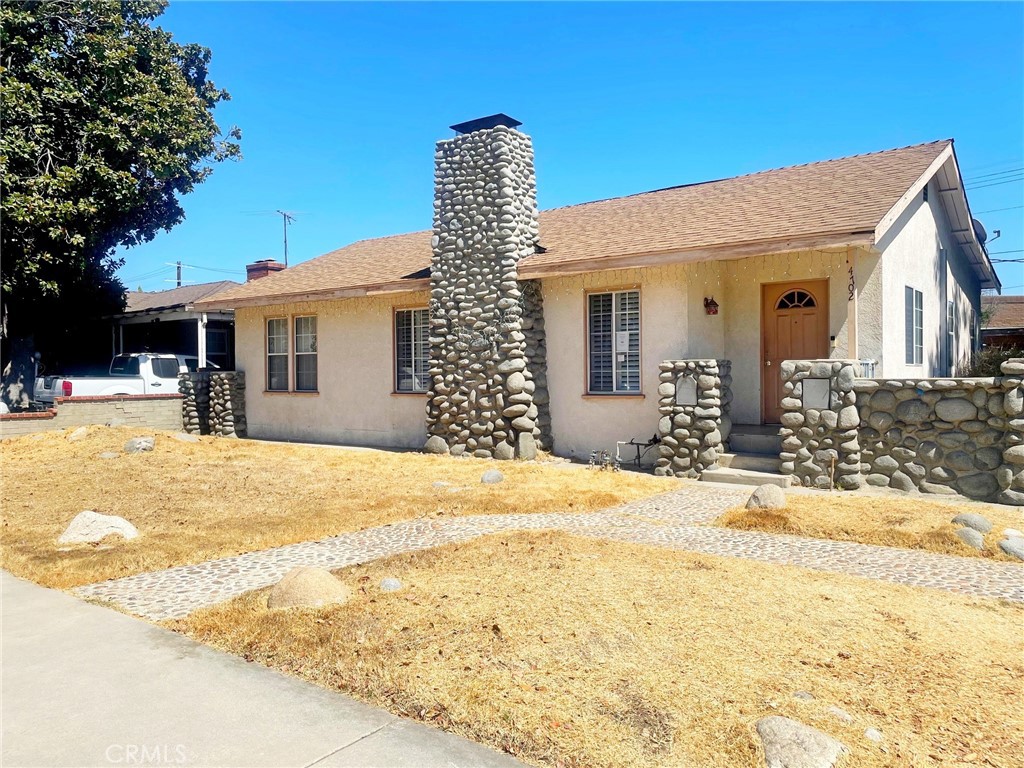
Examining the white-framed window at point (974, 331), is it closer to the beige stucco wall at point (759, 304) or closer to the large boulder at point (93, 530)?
the beige stucco wall at point (759, 304)

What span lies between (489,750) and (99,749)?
1.63m

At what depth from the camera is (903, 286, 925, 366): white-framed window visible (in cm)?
1183

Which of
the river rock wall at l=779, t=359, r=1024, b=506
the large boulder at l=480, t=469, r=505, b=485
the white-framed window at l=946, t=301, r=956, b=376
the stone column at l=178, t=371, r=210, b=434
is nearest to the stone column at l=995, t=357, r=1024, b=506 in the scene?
the river rock wall at l=779, t=359, r=1024, b=506

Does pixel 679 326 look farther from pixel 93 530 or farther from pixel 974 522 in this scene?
pixel 93 530

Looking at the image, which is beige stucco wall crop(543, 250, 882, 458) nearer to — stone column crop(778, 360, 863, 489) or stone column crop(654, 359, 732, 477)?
stone column crop(654, 359, 732, 477)

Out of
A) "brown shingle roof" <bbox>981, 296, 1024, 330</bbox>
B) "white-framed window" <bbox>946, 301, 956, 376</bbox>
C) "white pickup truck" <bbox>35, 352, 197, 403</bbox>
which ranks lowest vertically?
"white pickup truck" <bbox>35, 352, 197, 403</bbox>

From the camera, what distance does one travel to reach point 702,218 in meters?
12.3

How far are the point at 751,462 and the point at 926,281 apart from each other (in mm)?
5370

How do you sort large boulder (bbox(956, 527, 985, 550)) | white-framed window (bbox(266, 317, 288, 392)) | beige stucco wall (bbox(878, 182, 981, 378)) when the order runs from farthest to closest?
white-framed window (bbox(266, 317, 288, 392)) → beige stucco wall (bbox(878, 182, 981, 378)) → large boulder (bbox(956, 527, 985, 550))

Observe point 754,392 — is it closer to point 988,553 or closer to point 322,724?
point 988,553

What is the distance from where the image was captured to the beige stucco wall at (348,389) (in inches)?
582

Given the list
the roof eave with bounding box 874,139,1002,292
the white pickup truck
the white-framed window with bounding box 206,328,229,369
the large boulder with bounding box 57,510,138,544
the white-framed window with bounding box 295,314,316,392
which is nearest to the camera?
the large boulder with bounding box 57,510,138,544

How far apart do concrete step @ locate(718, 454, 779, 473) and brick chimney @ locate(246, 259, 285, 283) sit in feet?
48.8

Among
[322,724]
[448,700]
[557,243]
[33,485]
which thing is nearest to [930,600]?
[448,700]
